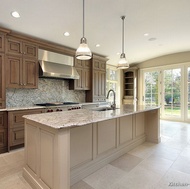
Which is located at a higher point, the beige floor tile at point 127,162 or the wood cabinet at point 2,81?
the wood cabinet at point 2,81

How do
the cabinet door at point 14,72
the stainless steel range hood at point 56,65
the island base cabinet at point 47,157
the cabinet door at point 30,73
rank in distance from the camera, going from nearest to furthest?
1. the island base cabinet at point 47,157
2. the cabinet door at point 14,72
3. the cabinet door at point 30,73
4. the stainless steel range hood at point 56,65

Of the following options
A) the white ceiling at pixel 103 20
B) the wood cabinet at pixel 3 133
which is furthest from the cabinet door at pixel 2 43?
the wood cabinet at pixel 3 133

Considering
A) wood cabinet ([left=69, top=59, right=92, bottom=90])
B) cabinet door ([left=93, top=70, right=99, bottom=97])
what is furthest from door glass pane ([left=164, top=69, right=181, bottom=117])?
wood cabinet ([left=69, top=59, right=92, bottom=90])

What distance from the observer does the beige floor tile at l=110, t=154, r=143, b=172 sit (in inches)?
90.9

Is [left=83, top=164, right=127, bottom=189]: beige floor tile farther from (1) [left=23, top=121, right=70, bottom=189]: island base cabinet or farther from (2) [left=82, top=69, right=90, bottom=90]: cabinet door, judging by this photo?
(2) [left=82, top=69, right=90, bottom=90]: cabinet door

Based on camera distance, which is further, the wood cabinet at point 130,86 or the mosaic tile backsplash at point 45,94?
the wood cabinet at point 130,86

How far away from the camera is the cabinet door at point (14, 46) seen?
3193 mm

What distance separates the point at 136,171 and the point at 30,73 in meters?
3.18

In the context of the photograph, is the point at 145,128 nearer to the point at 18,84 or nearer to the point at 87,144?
A: the point at 87,144

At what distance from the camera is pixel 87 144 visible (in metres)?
2.12

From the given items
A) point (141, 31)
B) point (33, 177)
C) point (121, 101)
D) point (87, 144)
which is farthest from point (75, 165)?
point (121, 101)

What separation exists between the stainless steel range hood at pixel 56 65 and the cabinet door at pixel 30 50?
0.11 meters

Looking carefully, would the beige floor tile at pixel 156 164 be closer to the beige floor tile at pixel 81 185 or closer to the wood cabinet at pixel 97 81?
the beige floor tile at pixel 81 185

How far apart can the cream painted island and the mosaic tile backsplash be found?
1.94 metres
